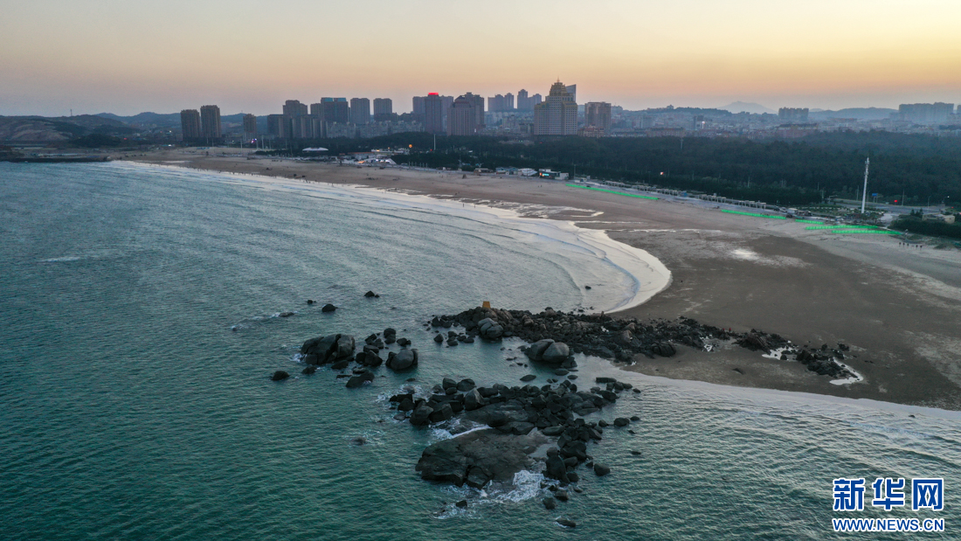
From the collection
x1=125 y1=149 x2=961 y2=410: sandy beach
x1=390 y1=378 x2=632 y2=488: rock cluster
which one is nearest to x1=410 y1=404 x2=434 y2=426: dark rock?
x1=390 y1=378 x2=632 y2=488: rock cluster

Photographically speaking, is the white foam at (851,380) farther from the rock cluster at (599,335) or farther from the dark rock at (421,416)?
the dark rock at (421,416)

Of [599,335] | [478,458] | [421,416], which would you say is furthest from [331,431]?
[599,335]

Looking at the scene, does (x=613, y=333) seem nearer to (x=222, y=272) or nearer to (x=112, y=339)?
(x=112, y=339)

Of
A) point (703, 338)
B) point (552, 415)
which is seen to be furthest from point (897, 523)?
point (703, 338)

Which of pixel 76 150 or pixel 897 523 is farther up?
pixel 76 150

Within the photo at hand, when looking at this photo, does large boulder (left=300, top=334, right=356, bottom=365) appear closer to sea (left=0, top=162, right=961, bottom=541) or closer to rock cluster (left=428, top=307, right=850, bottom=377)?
sea (left=0, top=162, right=961, bottom=541)

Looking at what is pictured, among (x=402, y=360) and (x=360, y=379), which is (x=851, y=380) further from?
(x=360, y=379)
